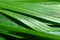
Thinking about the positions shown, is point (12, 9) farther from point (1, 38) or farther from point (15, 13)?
point (1, 38)

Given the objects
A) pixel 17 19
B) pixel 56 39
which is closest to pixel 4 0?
pixel 17 19

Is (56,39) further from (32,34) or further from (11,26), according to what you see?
(11,26)

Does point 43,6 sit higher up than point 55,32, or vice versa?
point 43,6

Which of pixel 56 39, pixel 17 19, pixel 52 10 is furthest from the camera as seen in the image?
pixel 52 10

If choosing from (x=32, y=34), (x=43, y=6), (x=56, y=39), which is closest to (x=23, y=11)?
(x=43, y=6)

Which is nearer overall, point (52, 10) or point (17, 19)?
point (17, 19)

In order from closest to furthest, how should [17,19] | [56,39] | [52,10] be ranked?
1. [56,39]
2. [17,19]
3. [52,10]

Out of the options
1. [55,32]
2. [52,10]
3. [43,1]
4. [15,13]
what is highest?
[43,1]
